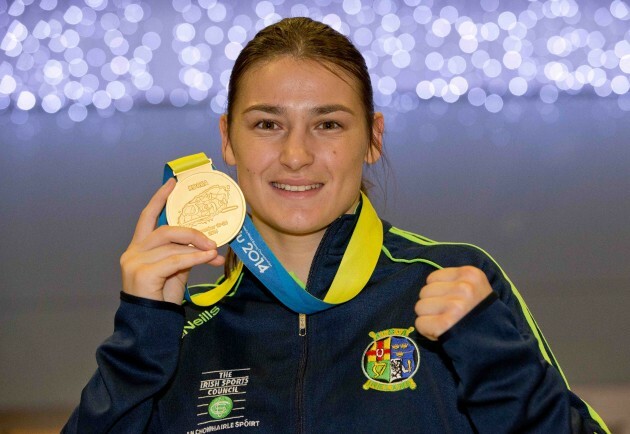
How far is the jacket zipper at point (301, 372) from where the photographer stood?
161 cm

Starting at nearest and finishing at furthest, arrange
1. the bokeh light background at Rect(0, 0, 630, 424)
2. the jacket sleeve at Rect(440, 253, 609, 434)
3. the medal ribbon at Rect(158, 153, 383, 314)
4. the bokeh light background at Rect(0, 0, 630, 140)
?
the jacket sleeve at Rect(440, 253, 609, 434) < the medal ribbon at Rect(158, 153, 383, 314) < the bokeh light background at Rect(0, 0, 630, 424) < the bokeh light background at Rect(0, 0, 630, 140)

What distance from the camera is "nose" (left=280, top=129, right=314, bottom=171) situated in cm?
168

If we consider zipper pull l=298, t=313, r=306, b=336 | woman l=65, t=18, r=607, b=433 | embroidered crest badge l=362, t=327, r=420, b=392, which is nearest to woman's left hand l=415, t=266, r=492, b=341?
woman l=65, t=18, r=607, b=433

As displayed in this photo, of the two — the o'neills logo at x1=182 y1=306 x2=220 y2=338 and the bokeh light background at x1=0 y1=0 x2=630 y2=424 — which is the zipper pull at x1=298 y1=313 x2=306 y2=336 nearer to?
the o'neills logo at x1=182 y1=306 x2=220 y2=338

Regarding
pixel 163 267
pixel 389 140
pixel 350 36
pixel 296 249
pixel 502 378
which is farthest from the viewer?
pixel 350 36

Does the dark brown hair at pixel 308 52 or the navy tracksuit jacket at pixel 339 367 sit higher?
the dark brown hair at pixel 308 52

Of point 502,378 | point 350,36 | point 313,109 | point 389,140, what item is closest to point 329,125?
point 313,109

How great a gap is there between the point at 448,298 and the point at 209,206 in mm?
481

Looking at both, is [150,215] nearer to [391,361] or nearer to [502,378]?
[391,361]

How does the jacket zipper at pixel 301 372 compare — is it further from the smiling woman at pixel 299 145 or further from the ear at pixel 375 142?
the ear at pixel 375 142

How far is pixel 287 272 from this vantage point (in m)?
1.71

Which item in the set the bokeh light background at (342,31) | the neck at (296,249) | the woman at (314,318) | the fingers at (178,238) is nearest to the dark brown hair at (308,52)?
the woman at (314,318)

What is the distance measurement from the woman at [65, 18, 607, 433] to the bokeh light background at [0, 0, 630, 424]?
1156mm

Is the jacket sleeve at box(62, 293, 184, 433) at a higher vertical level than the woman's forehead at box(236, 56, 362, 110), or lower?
lower
